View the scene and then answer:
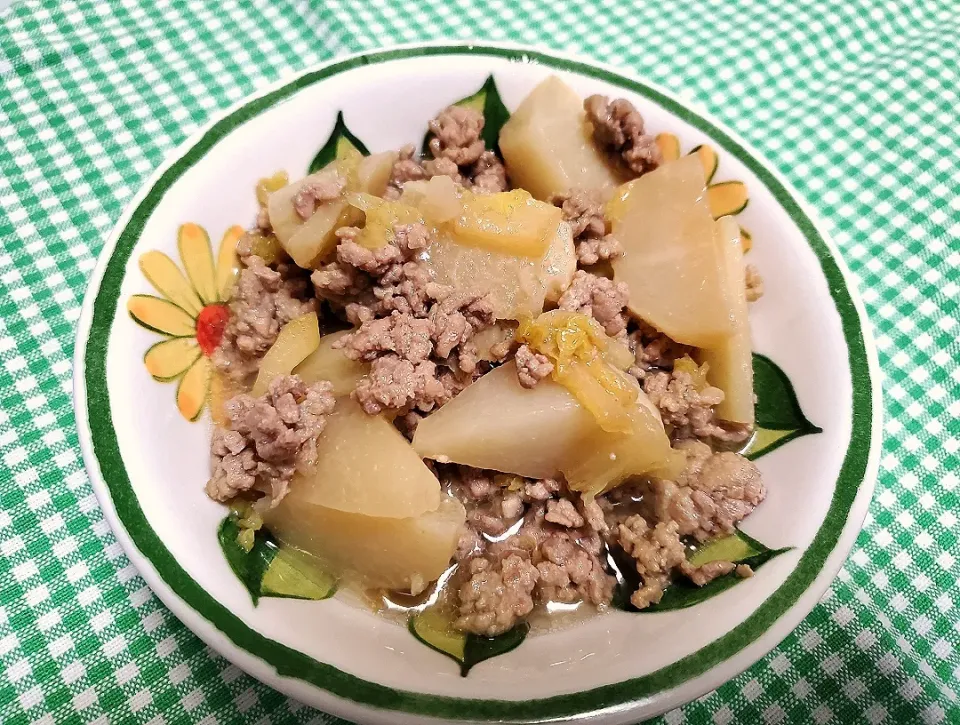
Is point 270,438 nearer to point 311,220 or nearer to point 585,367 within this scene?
point 311,220

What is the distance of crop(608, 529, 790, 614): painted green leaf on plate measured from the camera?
5.05ft

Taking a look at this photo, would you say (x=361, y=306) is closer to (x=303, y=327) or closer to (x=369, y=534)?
(x=303, y=327)

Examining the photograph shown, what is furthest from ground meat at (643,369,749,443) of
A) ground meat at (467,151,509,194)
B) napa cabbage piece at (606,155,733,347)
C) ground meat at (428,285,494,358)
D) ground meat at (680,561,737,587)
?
ground meat at (467,151,509,194)

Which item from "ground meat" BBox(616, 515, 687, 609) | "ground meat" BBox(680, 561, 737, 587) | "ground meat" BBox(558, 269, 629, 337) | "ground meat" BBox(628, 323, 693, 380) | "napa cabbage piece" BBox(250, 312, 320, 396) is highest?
"ground meat" BBox(558, 269, 629, 337)

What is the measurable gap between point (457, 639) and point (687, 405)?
816mm

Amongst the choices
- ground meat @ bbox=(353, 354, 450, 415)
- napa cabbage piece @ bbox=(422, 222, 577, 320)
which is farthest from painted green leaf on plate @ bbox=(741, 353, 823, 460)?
ground meat @ bbox=(353, 354, 450, 415)

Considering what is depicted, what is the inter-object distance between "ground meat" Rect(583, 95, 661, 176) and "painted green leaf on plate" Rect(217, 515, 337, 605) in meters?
1.40

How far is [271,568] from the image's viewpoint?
156 cm

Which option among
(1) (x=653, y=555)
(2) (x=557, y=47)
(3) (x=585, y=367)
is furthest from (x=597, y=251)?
(2) (x=557, y=47)

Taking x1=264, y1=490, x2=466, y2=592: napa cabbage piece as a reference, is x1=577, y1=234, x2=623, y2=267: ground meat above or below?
above

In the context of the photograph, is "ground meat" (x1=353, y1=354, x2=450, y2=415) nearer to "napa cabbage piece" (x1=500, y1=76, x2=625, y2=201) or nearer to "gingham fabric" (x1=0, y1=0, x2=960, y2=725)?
"napa cabbage piece" (x1=500, y1=76, x2=625, y2=201)

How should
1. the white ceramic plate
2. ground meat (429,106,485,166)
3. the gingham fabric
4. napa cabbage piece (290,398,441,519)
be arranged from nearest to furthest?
1. the white ceramic plate
2. napa cabbage piece (290,398,441,519)
3. the gingham fabric
4. ground meat (429,106,485,166)

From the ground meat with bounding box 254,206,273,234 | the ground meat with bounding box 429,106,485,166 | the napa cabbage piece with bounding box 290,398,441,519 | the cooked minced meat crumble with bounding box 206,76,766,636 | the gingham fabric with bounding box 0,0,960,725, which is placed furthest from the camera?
the ground meat with bounding box 429,106,485,166

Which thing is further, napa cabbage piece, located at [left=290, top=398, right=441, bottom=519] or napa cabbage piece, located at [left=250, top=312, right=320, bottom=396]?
napa cabbage piece, located at [left=250, top=312, right=320, bottom=396]
